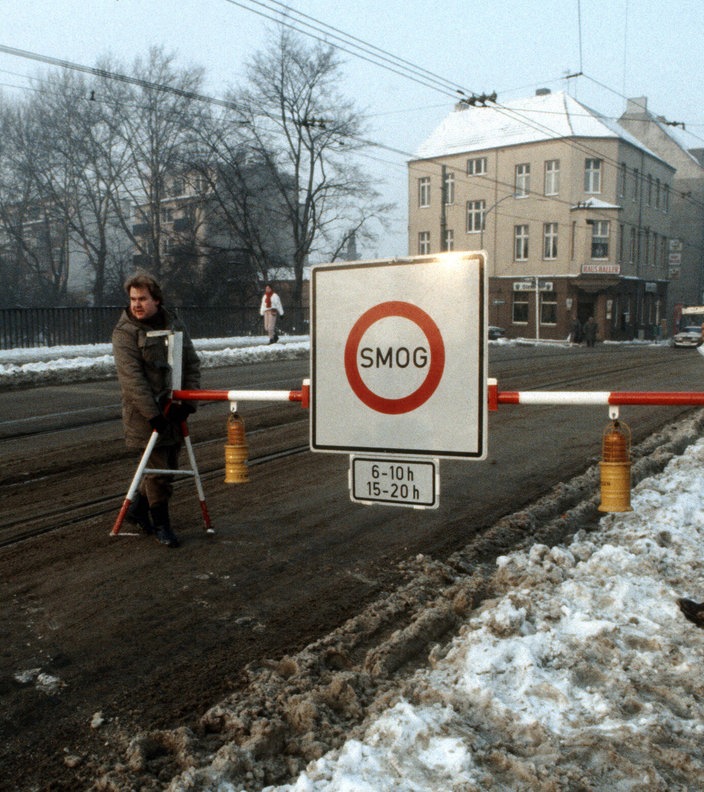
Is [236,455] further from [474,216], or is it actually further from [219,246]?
[474,216]

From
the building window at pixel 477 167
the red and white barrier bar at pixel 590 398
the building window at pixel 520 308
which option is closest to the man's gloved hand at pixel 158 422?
the red and white barrier bar at pixel 590 398

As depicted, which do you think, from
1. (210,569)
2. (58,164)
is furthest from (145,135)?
(210,569)

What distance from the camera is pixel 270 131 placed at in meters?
39.4

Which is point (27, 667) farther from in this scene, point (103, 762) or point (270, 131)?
point (270, 131)

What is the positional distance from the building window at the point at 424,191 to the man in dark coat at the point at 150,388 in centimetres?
5307

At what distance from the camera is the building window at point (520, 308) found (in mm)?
52781

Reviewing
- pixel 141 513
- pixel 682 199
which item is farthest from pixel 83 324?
pixel 682 199

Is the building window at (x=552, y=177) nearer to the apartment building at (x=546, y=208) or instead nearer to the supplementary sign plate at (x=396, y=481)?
the apartment building at (x=546, y=208)

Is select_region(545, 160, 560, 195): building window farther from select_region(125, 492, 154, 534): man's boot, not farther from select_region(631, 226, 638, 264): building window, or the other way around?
select_region(125, 492, 154, 534): man's boot

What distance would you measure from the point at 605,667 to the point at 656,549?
1.86m

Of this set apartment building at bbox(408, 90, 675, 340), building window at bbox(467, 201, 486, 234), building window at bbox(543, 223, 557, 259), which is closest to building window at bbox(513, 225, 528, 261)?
apartment building at bbox(408, 90, 675, 340)

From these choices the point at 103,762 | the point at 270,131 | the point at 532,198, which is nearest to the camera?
the point at 103,762

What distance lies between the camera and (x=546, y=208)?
169ft

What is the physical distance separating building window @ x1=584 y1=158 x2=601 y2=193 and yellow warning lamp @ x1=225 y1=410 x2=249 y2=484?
50547 millimetres
